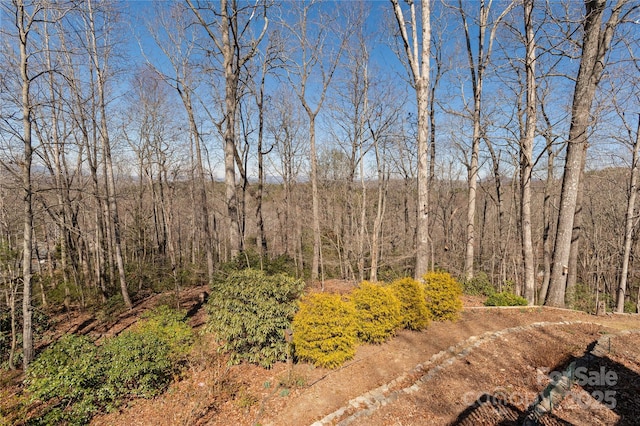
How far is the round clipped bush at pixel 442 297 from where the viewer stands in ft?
20.5

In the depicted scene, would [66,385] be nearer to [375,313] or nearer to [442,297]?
[375,313]

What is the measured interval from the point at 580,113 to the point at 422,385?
7.90 meters

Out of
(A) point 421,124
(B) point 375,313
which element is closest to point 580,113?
(A) point 421,124

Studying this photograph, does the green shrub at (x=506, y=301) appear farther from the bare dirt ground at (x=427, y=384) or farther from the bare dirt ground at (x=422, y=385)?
the bare dirt ground at (x=422, y=385)

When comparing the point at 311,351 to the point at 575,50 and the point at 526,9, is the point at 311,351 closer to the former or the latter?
the point at 575,50

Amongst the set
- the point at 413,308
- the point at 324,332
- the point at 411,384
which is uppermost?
the point at 324,332

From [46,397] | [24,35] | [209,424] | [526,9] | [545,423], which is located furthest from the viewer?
[526,9]

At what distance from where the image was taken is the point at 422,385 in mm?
3934

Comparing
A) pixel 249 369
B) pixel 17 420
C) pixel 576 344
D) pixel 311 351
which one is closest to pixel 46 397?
pixel 17 420

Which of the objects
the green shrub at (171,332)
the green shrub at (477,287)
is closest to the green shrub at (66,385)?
the green shrub at (171,332)

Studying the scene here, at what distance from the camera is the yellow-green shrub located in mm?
5250

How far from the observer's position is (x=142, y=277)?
42.2 feet

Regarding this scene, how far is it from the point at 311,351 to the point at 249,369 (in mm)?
1358

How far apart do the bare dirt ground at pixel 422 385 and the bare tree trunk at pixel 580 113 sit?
195cm
